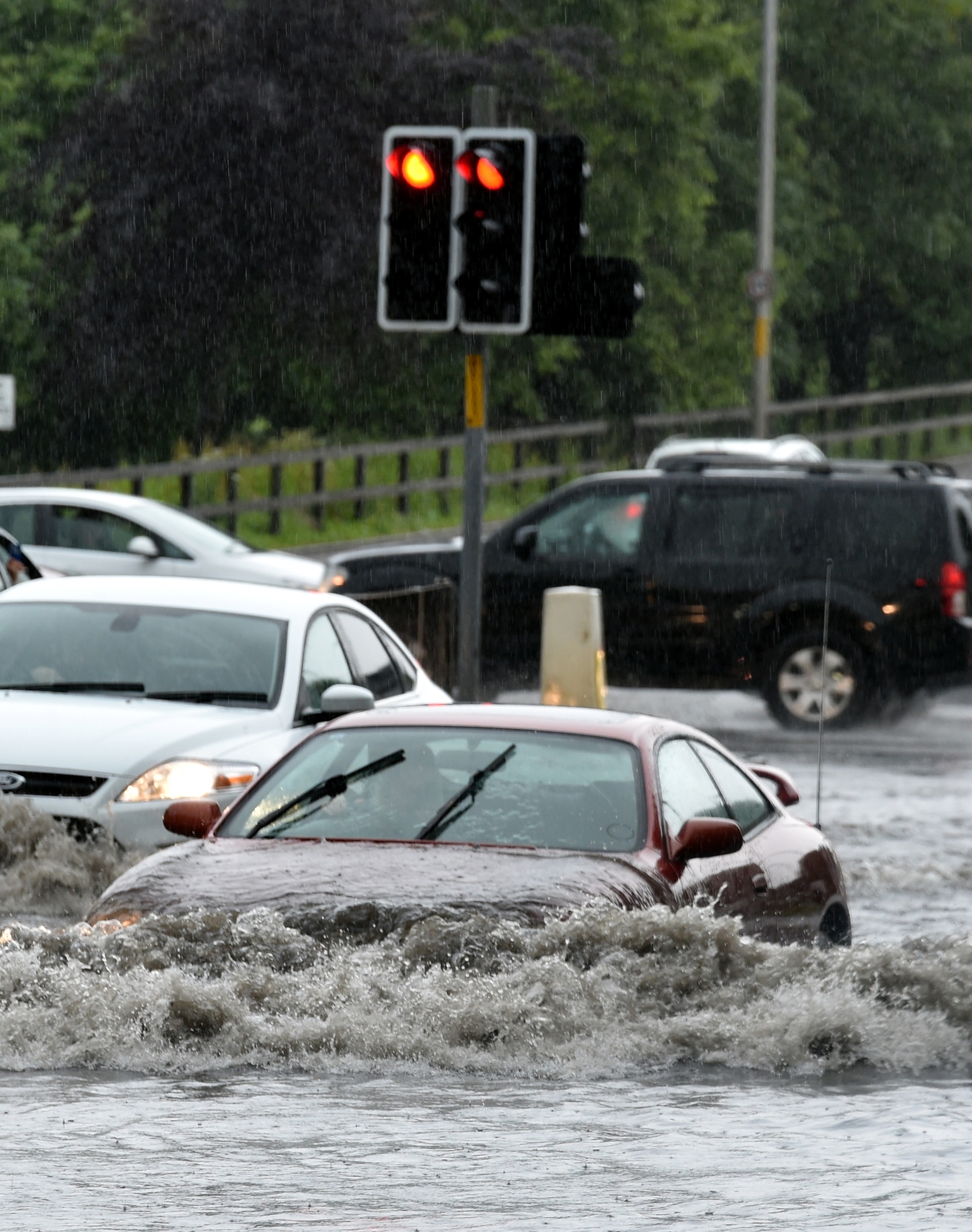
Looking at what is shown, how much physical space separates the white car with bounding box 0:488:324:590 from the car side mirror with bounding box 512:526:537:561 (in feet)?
10.3

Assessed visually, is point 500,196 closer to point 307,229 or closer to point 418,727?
point 418,727

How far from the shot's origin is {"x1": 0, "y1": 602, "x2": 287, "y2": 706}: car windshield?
12.2m

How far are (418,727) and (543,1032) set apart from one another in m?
1.69

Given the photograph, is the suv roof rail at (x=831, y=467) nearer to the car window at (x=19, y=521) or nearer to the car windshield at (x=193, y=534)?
the car windshield at (x=193, y=534)

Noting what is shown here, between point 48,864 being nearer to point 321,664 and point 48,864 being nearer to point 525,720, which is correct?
point 321,664

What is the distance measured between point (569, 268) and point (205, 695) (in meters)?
2.67

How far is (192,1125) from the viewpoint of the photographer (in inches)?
262

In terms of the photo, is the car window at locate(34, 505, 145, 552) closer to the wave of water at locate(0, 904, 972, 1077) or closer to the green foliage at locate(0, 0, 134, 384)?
the green foliage at locate(0, 0, 134, 384)

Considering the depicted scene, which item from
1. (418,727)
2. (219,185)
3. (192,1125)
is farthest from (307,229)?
(192,1125)

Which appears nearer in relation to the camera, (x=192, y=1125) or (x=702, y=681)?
(x=192, y=1125)

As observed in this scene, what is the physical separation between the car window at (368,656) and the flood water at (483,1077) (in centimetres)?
493

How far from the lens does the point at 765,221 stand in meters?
38.9

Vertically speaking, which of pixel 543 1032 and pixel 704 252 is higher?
pixel 704 252

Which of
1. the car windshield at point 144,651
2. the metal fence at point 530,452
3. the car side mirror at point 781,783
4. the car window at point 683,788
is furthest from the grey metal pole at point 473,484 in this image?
the metal fence at point 530,452
